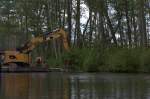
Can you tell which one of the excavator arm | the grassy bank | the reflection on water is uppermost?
the excavator arm

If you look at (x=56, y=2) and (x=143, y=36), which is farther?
(x=56, y=2)

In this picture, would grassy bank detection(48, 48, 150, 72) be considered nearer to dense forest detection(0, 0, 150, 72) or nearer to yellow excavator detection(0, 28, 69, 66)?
dense forest detection(0, 0, 150, 72)

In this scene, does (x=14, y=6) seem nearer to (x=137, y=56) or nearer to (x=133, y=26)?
(x=133, y=26)

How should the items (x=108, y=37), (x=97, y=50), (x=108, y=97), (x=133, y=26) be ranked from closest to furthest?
1. (x=108, y=97)
2. (x=97, y=50)
3. (x=108, y=37)
4. (x=133, y=26)

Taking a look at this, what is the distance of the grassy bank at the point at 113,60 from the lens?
4231 centimetres

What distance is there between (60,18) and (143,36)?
71.4 feet

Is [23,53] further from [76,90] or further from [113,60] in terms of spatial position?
[76,90]

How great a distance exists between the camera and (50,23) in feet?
235

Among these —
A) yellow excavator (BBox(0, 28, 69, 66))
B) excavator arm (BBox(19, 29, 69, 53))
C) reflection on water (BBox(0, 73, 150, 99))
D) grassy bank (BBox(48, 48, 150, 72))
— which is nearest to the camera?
reflection on water (BBox(0, 73, 150, 99))

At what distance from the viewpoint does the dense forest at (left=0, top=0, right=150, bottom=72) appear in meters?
44.5

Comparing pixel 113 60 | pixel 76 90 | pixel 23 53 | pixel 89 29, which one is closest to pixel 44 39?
pixel 23 53

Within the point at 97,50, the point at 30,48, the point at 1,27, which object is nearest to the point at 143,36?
the point at 97,50

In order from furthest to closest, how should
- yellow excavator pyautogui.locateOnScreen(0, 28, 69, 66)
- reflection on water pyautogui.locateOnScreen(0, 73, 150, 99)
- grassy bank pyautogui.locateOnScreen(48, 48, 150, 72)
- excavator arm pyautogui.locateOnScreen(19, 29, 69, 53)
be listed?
excavator arm pyautogui.locateOnScreen(19, 29, 69, 53) → yellow excavator pyautogui.locateOnScreen(0, 28, 69, 66) → grassy bank pyautogui.locateOnScreen(48, 48, 150, 72) → reflection on water pyautogui.locateOnScreen(0, 73, 150, 99)

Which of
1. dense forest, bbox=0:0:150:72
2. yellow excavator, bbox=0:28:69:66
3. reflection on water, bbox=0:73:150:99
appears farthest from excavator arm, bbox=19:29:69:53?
reflection on water, bbox=0:73:150:99
